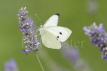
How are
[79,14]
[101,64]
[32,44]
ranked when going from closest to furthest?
[32,44]
[101,64]
[79,14]

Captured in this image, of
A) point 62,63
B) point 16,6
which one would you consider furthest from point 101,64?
point 16,6

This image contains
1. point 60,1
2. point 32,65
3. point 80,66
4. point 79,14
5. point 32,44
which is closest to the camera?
point 32,44

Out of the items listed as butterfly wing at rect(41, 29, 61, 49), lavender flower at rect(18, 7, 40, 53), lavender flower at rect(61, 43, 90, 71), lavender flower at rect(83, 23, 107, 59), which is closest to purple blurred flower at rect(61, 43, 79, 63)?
lavender flower at rect(61, 43, 90, 71)

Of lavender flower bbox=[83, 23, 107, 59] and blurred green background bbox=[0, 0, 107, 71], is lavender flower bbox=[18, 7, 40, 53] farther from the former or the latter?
blurred green background bbox=[0, 0, 107, 71]

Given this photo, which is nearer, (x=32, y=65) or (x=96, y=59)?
(x=96, y=59)

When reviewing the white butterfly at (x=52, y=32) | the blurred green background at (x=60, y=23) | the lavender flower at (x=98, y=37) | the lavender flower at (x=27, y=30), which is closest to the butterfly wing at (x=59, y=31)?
the white butterfly at (x=52, y=32)

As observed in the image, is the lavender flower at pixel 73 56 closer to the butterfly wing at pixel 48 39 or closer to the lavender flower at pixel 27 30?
the butterfly wing at pixel 48 39

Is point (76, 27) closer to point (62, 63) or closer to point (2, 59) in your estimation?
point (62, 63)
